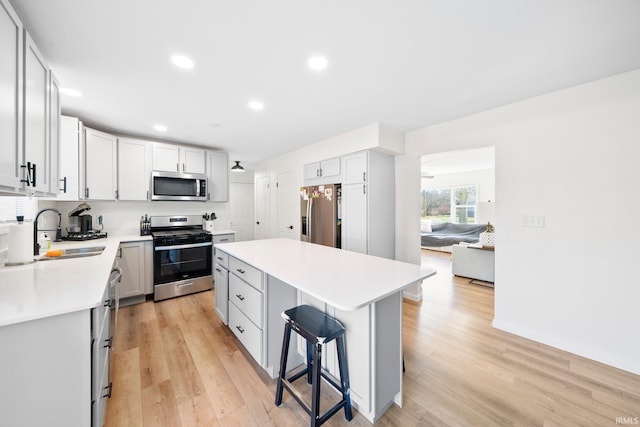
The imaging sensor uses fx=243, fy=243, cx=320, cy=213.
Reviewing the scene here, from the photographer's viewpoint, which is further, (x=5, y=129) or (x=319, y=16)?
(x=319, y=16)

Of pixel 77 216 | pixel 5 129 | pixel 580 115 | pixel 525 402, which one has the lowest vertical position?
pixel 525 402

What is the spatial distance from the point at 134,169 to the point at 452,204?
854cm

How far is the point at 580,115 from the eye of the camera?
7.01 ft

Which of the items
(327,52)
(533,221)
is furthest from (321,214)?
(533,221)

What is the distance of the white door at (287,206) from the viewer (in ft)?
14.5

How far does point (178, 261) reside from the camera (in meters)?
3.42

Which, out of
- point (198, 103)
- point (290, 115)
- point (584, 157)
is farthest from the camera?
point (290, 115)

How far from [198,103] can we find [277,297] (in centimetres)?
208

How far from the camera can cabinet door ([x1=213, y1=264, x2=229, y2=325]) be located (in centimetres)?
248

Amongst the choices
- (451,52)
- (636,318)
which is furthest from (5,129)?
(636,318)

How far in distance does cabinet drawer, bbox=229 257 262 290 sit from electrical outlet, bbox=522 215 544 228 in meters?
2.62

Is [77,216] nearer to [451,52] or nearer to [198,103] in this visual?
[198,103]

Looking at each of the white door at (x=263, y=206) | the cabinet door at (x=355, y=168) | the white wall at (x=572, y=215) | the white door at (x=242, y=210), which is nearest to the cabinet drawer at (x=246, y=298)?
the cabinet door at (x=355, y=168)

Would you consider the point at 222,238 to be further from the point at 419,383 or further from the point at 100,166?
the point at 419,383
